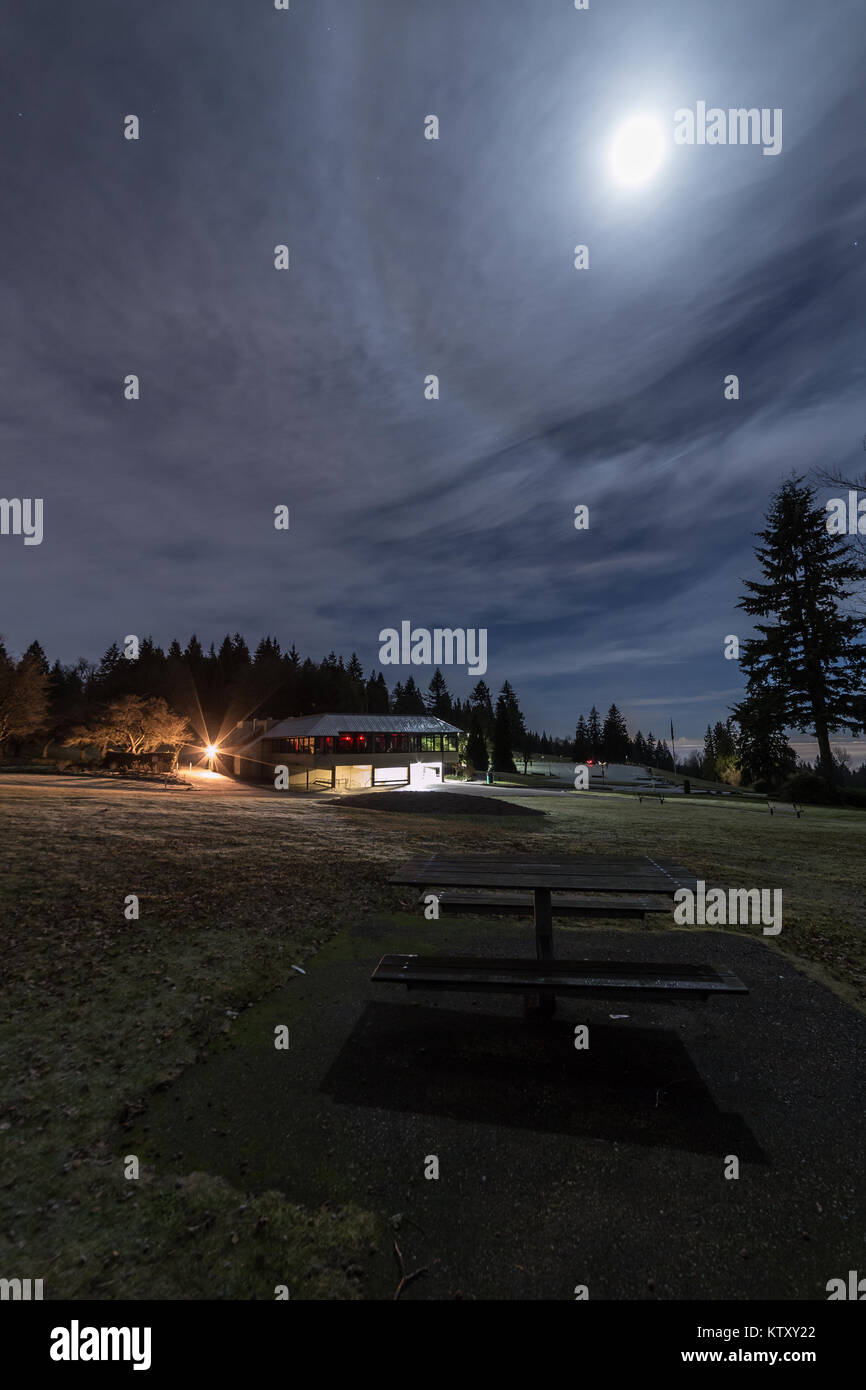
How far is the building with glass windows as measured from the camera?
46.9 metres

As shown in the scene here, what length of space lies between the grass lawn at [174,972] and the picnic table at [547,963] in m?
1.72

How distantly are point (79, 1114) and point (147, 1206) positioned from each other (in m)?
1.14

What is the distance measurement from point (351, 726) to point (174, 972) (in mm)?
43345

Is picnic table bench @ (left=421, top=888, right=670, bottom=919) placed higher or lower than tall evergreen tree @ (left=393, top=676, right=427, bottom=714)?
lower

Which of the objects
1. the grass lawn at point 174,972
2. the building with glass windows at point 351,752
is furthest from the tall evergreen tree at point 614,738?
the grass lawn at point 174,972

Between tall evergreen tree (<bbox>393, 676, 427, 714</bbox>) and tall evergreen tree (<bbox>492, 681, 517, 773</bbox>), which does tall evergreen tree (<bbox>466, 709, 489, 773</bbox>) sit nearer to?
tall evergreen tree (<bbox>492, 681, 517, 773</bbox>)

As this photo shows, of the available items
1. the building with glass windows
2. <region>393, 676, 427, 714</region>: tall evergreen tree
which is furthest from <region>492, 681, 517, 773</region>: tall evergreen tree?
<region>393, 676, 427, 714</region>: tall evergreen tree

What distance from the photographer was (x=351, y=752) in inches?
1903

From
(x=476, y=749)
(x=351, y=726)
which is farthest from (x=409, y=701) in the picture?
(x=351, y=726)

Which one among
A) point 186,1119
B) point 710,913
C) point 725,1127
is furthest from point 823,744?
point 186,1119

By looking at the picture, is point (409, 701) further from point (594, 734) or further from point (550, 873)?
point (550, 873)
